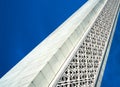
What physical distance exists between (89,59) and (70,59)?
3.05 m

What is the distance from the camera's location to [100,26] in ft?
75.7

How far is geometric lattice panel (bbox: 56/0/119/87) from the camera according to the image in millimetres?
13206

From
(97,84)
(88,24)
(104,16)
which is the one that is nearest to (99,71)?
(97,84)

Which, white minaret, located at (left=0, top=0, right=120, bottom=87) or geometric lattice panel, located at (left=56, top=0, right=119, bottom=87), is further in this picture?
geometric lattice panel, located at (left=56, top=0, right=119, bottom=87)

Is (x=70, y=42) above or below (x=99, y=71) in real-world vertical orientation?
above

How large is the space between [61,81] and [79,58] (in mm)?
3348

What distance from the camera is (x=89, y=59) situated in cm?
1639

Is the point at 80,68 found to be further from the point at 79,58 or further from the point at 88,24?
the point at 88,24

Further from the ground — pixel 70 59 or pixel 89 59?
pixel 70 59

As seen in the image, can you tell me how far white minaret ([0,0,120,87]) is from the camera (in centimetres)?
1084

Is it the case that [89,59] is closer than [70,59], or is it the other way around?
[70,59]

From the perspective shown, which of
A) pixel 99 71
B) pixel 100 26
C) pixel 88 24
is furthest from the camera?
pixel 100 26

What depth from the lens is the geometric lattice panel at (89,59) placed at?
13.2m

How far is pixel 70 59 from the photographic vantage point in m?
13.6
